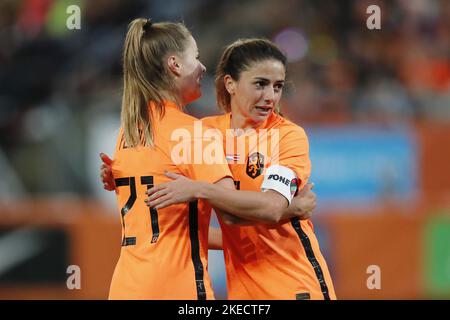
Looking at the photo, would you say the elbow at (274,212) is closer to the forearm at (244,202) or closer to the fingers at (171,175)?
the forearm at (244,202)

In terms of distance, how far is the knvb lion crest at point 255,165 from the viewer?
499 centimetres

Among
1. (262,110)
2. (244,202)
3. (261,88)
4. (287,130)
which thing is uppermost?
(261,88)

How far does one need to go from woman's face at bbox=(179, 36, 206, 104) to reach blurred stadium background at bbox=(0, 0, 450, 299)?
9.13ft

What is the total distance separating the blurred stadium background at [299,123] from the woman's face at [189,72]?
2.78 m

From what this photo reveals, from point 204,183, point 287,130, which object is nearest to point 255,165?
point 287,130

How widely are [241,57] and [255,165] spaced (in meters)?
0.63

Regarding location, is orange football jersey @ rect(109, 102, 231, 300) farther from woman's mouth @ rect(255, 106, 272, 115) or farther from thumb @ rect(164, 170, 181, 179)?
woman's mouth @ rect(255, 106, 272, 115)

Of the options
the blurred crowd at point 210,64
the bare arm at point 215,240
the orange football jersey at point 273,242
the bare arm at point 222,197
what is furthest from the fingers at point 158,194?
the blurred crowd at point 210,64

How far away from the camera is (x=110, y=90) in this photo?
12133mm

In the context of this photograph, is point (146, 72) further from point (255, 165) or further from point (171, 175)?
point (255, 165)

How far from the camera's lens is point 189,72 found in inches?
192

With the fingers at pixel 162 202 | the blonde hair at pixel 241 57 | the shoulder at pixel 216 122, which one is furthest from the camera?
the shoulder at pixel 216 122
